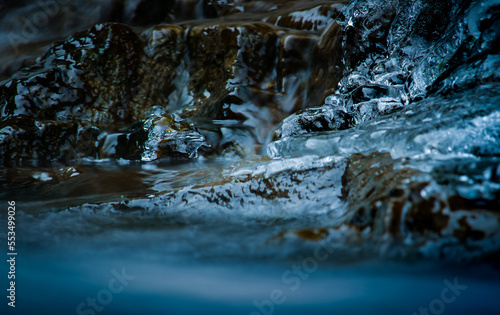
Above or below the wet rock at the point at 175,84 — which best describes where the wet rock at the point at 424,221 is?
below

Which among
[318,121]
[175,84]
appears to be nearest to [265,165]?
[318,121]

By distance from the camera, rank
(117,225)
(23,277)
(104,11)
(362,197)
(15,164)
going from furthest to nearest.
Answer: (104,11) < (15,164) < (117,225) < (23,277) < (362,197)

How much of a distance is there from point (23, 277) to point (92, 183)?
47.2 inches

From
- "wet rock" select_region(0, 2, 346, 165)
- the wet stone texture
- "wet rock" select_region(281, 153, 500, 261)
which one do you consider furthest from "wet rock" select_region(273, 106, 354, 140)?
"wet rock" select_region(281, 153, 500, 261)

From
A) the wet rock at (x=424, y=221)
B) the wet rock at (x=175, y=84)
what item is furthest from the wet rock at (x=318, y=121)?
the wet rock at (x=424, y=221)

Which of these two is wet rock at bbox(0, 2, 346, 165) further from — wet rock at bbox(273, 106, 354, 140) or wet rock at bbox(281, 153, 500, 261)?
wet rock at bbox(281, 153, 500, 261)

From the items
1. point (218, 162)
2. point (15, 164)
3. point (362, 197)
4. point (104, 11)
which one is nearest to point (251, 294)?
point (362, 197)

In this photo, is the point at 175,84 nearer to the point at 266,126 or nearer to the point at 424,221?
the point at 266,126

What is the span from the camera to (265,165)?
236cm

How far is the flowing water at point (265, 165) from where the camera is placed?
1.44 metres

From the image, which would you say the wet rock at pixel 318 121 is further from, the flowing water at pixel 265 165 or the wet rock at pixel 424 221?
the wet rock at pixel 424 221

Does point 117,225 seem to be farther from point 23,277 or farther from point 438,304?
point 438,304

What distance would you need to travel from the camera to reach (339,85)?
417 centimetres

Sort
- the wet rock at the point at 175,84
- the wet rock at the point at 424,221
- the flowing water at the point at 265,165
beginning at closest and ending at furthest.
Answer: the wet rock at the point at 424,221 → the flowing water at the point at 265,165 → the wet rock at the point at 175,84
